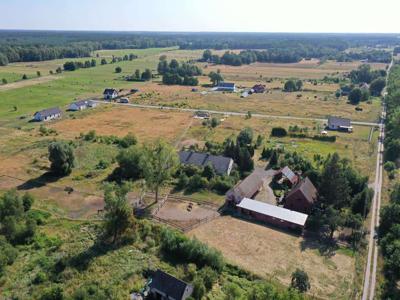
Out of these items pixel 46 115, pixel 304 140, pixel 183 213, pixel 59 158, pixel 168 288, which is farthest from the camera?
pixel 46 115

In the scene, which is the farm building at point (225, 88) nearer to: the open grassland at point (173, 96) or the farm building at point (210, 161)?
the open grassland at point (173, 96)

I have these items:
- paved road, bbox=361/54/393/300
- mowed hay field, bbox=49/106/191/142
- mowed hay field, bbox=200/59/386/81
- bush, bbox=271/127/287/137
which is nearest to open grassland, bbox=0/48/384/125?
mowed hay field, bbox=200/59/386/81

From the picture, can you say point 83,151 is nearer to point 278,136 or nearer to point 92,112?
point 92,112

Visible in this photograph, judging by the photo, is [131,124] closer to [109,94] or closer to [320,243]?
[109,94]

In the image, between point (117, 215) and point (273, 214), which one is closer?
point (117, 215)

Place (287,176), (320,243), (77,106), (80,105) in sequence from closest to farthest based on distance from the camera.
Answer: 1. (320,243)
2. (287,176)
3. (77,106)
4. (80,105)

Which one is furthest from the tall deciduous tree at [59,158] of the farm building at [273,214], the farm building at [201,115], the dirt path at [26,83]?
→ the dirt path at [26,83]

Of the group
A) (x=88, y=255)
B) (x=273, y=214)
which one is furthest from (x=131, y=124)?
(x=88, y=255)
